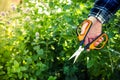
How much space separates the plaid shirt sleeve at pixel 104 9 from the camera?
1.12m

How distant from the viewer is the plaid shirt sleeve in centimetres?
112

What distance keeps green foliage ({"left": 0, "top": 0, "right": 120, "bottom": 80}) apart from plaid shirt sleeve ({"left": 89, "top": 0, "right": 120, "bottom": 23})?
113 centimetres

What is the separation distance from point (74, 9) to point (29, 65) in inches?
20.2

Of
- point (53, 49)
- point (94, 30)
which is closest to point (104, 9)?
point (94, 30)

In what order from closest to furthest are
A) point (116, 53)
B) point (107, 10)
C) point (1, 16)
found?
1. point (107, 10)
2. point (116, 53)
3. point (1, 16)

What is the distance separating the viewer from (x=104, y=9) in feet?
3.74

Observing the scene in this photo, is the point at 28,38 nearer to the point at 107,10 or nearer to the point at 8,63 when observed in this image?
the point at 8,63

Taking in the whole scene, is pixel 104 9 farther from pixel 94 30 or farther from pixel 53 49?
pixel 53 49

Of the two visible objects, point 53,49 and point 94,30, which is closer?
point 94,30

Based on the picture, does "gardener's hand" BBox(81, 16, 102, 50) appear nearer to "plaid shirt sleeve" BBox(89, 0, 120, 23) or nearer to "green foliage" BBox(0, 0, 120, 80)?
"plaid shirt sleeve" BBox(89, 0, 120, 23)

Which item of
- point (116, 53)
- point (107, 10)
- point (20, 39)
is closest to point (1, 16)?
point (20, 39)

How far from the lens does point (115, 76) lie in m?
2.41

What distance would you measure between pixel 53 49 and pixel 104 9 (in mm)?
1424

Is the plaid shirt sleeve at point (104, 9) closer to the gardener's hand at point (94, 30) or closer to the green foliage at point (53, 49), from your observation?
the gardener's hand at point (94, 30)
